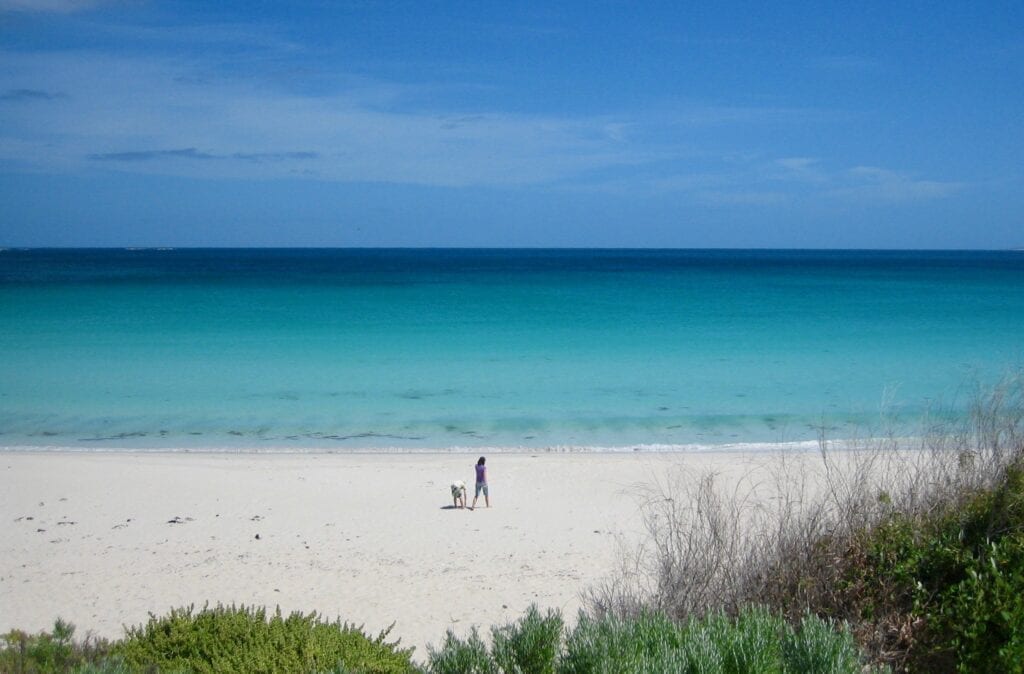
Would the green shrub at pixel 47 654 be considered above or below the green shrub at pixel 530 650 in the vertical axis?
below

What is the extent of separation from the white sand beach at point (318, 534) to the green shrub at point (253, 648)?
136 inches

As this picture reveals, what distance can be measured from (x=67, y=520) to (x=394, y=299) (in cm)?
4498

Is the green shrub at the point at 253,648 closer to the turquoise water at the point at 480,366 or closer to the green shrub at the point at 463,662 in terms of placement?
the green shrub at the point at 463,662

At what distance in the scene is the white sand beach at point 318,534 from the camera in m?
9.98

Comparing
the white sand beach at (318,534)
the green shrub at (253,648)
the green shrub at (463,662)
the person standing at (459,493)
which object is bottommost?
the white sand beach at (318,534)

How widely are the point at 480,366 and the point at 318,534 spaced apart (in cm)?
1746

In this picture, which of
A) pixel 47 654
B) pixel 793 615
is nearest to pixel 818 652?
pixel 793 615

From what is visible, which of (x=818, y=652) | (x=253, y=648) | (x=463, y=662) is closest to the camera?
(x=818, y=652)

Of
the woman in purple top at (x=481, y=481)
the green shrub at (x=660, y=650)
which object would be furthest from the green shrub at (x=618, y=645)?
the woman in purple top at (x=481, y=481)

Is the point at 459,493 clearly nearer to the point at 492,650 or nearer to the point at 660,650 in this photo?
the point at 492,650

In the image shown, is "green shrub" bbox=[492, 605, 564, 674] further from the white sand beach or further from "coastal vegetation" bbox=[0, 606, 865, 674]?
the white sand beach

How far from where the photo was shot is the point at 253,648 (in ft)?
17.0

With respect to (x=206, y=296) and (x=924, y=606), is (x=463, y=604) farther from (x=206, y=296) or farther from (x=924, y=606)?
(x=206, y=296)

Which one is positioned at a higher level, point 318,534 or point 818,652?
point 818,652
